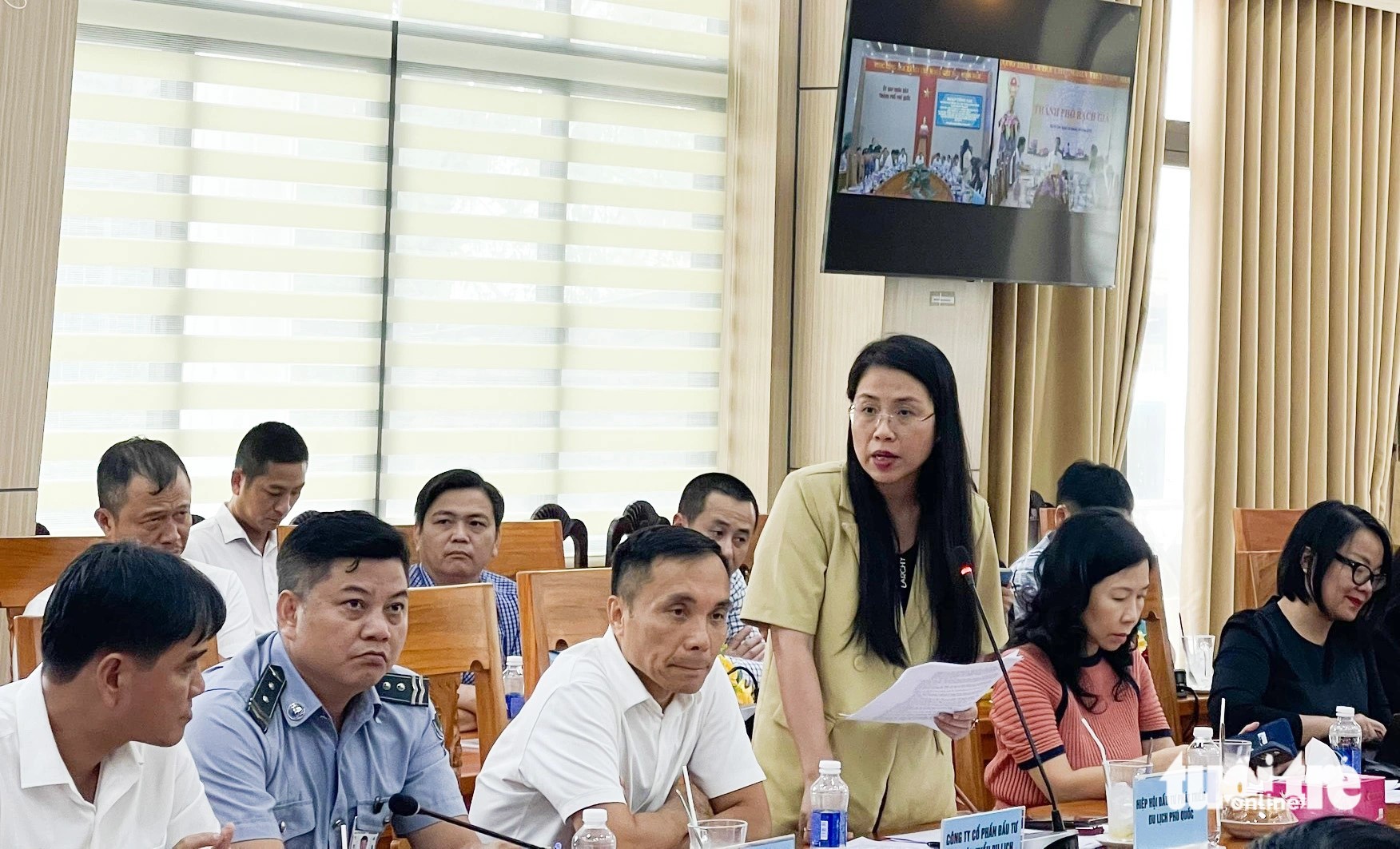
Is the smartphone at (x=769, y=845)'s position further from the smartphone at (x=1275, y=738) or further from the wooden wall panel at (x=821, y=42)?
the wooden wall panel at (x=821, y=42)

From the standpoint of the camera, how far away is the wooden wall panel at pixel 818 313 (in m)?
5.14

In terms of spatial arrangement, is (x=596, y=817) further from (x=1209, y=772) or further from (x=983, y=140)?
(x=983, y=140)

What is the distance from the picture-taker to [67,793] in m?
1.60

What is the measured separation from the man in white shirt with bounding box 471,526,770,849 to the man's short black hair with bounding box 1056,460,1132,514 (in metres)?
2.22

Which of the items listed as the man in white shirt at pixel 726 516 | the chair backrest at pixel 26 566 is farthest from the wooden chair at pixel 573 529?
the chair backrest at pixel 26 566

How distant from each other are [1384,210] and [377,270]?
13.6 ft

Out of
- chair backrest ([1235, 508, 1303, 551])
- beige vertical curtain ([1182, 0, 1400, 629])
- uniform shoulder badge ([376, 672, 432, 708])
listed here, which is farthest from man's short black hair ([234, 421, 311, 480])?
beige vertical curtain ([1182, 0, 1400, 629])

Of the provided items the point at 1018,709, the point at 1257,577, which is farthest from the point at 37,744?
the point at 1257,577

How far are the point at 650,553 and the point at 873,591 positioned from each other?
1.24ft

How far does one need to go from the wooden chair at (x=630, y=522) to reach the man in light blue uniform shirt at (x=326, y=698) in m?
2.46

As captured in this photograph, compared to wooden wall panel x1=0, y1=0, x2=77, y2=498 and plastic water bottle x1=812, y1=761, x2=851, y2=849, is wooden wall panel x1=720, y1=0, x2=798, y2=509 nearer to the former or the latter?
wooden wall panel x1=0, y1=0, x2=77, y2=498

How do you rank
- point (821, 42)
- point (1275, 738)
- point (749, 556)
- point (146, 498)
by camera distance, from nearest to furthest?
point (1275, 738) → point (146, 498) → point (749, 556) → point (821, 42)

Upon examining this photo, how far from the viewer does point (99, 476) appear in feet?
10.5

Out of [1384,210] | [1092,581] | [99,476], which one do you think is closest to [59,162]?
[99,476]
